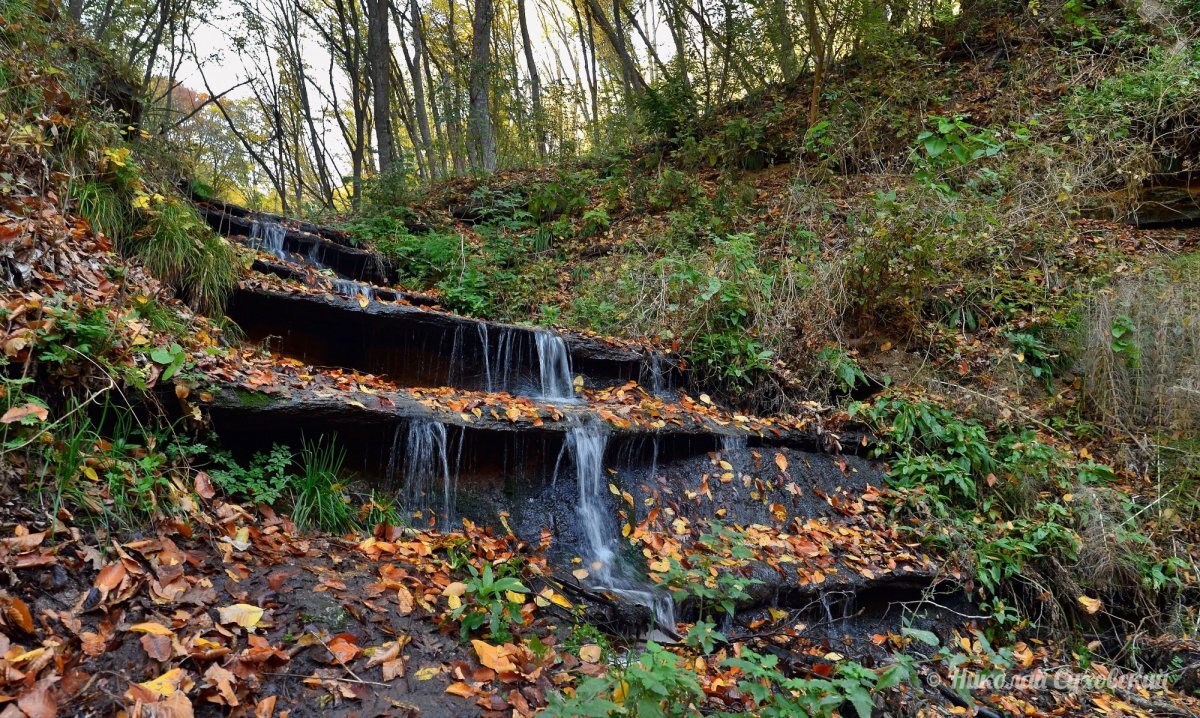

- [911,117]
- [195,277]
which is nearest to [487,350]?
[195,277]

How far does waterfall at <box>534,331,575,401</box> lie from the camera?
22.4ft

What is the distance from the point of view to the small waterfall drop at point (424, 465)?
466 centimetres

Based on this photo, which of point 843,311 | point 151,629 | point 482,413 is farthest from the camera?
point 843,311

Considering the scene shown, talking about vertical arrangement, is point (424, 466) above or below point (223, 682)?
above

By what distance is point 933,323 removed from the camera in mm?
7141

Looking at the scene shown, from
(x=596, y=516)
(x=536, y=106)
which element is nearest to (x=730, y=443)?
(x=596, y=516)

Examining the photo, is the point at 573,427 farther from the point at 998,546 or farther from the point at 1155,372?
the point at 1155,372

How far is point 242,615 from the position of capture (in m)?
2.76

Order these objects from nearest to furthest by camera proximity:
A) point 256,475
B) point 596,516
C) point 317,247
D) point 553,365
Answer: point 256,475 → point 596,516 → point 553,365 → point 317,247

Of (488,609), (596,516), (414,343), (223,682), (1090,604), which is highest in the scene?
(414,343)

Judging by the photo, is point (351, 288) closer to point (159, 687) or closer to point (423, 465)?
point (423, 465)

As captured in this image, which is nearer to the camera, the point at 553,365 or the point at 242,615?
the point at 242,615

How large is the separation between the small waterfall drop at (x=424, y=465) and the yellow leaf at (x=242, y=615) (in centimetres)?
183

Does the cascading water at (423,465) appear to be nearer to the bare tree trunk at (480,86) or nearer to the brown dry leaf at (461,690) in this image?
the brown dry leaf at (461,690)
